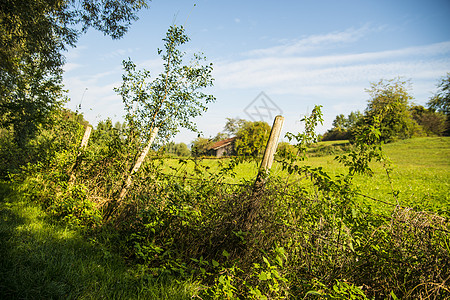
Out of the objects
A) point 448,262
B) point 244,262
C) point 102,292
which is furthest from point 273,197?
point 102,292

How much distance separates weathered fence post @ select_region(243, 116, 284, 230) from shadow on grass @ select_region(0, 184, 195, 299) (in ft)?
3.45

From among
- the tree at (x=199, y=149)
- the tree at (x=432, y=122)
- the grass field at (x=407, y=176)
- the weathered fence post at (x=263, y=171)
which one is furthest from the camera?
the tree at (x=432, y=122)

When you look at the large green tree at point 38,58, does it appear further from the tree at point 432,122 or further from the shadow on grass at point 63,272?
the tree at point 432,122

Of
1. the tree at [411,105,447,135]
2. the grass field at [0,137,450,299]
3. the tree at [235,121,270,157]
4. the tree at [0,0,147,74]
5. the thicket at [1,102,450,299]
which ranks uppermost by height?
the tree at [411,105,447,135]

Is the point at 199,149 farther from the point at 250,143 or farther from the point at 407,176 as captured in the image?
the point at 407,176

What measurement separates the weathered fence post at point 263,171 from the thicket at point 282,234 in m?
0.02

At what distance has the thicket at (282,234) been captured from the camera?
88.7 inches

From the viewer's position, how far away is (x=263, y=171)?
9.69 ft

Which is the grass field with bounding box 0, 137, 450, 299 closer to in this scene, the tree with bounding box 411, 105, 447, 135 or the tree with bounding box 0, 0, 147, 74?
the tree with bounding box 0, 0, 147, 74

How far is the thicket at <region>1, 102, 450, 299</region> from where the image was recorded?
2252 millimetres

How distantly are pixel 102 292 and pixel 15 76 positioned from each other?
10.3 m

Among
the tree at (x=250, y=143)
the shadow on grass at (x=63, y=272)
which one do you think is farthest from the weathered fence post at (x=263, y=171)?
the shadow on grass at (x=63, y=272)

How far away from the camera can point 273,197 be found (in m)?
2.92

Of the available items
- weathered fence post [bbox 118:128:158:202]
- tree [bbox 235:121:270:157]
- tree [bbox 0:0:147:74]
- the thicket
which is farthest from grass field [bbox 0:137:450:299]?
tree [bbox 0:0:147:74]
